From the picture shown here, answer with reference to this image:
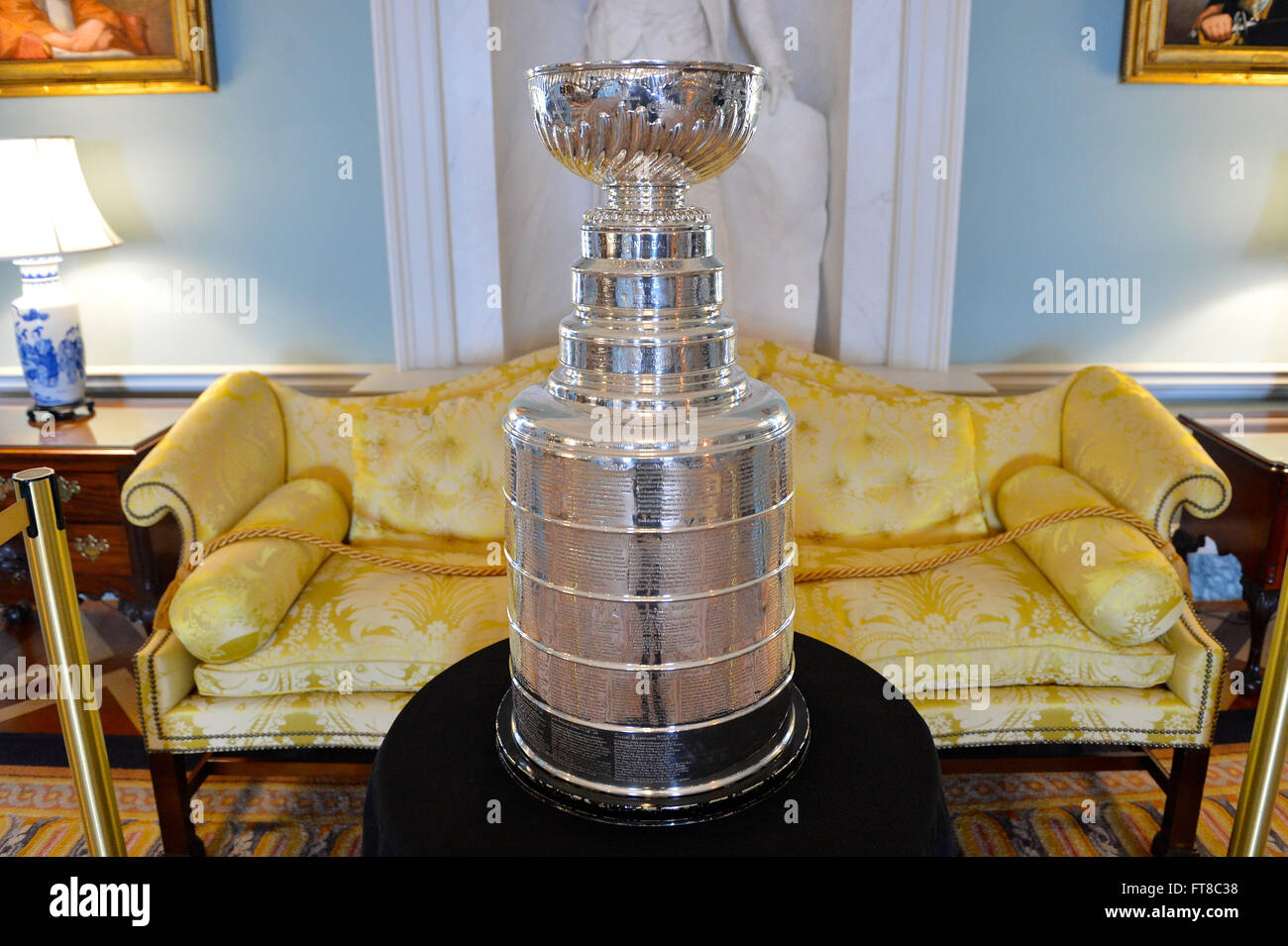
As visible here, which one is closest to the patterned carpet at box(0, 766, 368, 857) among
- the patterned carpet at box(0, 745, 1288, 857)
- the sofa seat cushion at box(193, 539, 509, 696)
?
the patterned carpet at box(0, 745, 1288, 857)

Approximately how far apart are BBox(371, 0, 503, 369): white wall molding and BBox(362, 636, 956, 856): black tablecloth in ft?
5.91

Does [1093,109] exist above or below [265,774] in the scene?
above

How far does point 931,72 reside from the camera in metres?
2.78

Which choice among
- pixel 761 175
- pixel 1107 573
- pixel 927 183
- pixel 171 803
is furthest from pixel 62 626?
pixel 927 183

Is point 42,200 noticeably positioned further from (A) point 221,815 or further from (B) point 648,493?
(B) point 648,493

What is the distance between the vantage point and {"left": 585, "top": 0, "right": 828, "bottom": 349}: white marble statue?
2.90m

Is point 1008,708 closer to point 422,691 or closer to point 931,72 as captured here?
point 422,691

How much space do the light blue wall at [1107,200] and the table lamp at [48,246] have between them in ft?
8.04

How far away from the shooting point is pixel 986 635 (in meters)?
2.14

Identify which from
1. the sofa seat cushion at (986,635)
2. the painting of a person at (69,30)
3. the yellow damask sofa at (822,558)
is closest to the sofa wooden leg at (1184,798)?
the yellow damask sofa at (822,558)
